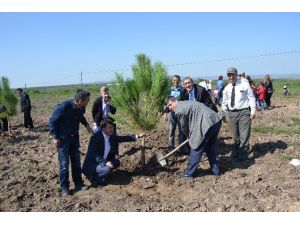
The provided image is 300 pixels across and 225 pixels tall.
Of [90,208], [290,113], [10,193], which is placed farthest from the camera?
[290,113]

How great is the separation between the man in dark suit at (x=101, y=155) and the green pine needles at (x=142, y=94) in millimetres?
604

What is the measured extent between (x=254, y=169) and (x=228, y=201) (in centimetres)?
171

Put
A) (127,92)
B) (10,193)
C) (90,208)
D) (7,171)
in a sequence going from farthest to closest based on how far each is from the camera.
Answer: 1. (7,171)
2. (127,92)
3. (10,193)
4. (90,208)

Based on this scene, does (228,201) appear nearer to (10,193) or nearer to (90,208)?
(90,208)

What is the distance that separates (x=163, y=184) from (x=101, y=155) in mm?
1181

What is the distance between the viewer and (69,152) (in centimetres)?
607

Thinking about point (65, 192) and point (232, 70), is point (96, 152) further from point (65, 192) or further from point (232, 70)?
point (232, 70)

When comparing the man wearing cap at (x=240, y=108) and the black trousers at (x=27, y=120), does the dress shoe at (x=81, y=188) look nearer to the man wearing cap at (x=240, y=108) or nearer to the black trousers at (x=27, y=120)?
the man wearing cap at (x=240, y=108)

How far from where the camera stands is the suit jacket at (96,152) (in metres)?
6.22

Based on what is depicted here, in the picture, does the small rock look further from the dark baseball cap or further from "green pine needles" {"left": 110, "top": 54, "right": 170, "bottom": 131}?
the dark baseball cap

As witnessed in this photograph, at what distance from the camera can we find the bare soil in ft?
17.6

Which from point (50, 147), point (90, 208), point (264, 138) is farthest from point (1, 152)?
point (264, 138)

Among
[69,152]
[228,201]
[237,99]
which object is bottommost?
[228,201]

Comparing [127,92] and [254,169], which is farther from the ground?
[127,92]
